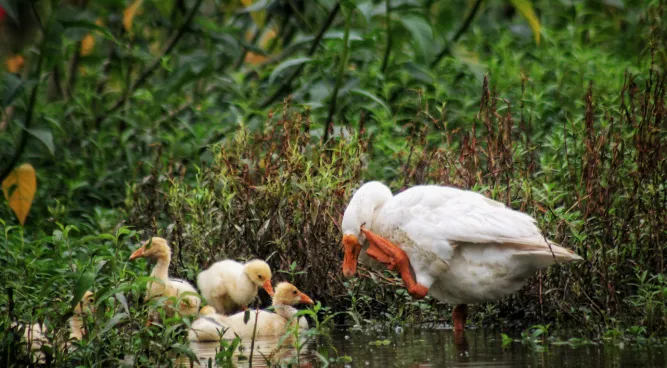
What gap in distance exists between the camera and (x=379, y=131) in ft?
29.4

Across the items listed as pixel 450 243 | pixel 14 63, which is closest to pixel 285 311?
pixel 450 243

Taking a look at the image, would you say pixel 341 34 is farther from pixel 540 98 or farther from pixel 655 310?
pixel 655 310

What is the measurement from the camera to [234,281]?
656 centimetres

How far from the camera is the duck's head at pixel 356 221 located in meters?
6.09

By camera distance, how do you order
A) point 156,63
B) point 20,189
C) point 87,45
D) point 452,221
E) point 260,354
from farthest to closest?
point 87,45 → point 156,63 → point 20,189 → point 452,221 → point 260,354

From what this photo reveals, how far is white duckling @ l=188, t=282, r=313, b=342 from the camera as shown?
6145mm

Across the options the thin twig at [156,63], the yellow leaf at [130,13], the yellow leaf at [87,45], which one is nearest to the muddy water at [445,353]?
the thin twig at [156,63]

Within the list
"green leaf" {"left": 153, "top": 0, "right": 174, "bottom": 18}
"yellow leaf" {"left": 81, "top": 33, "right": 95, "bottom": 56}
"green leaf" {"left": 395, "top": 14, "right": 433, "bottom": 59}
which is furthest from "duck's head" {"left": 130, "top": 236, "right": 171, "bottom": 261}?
"yellow leaf" {"left": 81, "top": 33, "right": 95, "bottom": 56}

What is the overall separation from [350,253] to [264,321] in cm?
68

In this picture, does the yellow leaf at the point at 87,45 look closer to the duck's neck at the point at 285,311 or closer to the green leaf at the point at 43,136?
the green leaf at the point at 43,136

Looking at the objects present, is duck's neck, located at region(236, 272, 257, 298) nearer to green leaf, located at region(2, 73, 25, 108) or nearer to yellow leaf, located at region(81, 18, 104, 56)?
green leaf, located at region(2, 73, 25, 108)

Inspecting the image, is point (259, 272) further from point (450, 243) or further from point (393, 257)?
point (450, 243)

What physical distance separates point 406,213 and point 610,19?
7243 millimetres

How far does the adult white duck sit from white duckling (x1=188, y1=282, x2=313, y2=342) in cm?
45
